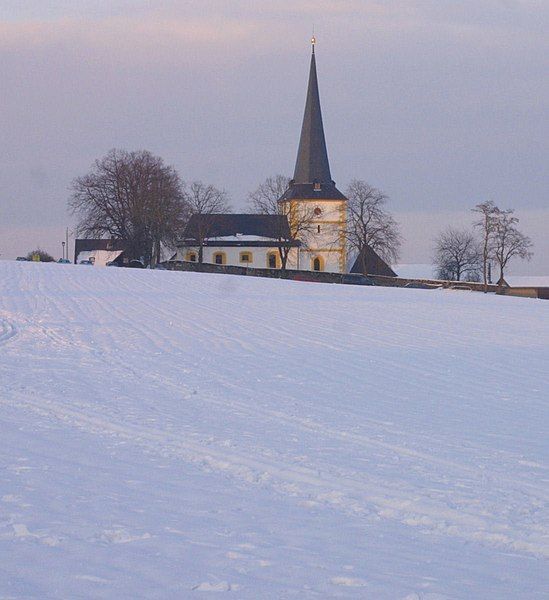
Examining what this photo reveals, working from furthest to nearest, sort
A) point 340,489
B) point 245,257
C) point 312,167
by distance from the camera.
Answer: point 245,257 → point 312,167 → point 340,489

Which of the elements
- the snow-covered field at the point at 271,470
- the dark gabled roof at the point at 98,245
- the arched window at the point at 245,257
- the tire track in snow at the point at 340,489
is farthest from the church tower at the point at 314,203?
the tire track in snow at the point at 340,489

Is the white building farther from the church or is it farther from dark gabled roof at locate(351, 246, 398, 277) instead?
dark gabled roof at locate(351, 246, 398, 277)

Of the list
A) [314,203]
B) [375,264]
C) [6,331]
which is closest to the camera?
[6,331]

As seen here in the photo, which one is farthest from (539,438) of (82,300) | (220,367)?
(82,300)

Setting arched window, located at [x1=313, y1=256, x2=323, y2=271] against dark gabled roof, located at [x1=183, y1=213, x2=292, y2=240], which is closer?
dark gabled roof, located at [x1=183, y1=213, x2=292, y2=240]

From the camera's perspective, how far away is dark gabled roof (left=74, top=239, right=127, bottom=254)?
93.6 m

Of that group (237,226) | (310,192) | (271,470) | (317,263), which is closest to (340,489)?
(271,470)

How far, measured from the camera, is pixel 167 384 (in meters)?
14.7

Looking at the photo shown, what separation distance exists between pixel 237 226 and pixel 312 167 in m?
11.6

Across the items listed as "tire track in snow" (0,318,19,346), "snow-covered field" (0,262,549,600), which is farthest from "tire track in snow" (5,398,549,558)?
"tire track in snow" (0,318,19,346)

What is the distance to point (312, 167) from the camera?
11000cm

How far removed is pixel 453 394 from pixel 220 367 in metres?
4.30

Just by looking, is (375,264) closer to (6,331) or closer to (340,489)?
(6,331)

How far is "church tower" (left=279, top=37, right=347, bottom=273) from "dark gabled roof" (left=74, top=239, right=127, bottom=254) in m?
19.2
